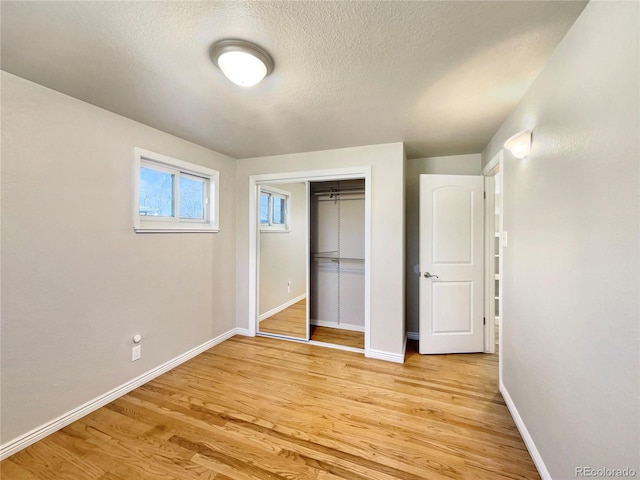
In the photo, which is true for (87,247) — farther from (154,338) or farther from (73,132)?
(154,338)

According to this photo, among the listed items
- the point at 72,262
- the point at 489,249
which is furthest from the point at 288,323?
the point at 489,249

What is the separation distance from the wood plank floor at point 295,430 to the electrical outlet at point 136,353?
269 millimetres

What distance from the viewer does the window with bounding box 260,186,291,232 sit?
369cm

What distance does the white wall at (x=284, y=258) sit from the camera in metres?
3.77

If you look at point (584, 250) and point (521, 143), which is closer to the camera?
point (584, 250)

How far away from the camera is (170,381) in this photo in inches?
95.5

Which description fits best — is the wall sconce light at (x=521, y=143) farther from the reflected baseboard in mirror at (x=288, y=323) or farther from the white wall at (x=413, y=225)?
the reflected baseboard in mirror at (x=288, y=323)

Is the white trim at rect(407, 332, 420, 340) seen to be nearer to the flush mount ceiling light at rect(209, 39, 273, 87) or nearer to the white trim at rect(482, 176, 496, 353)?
the white trim at rect(482, 176, 496, 353)

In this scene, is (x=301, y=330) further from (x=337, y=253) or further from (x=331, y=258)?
(x=337, y=253)

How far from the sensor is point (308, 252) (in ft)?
11.3

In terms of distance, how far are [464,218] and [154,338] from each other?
3423 mm

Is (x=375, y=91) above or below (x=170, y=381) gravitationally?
above

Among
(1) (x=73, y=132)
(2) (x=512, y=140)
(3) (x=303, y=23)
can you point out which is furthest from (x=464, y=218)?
(1) (x=73, y=132)

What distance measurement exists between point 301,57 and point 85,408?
2872 millimetres
